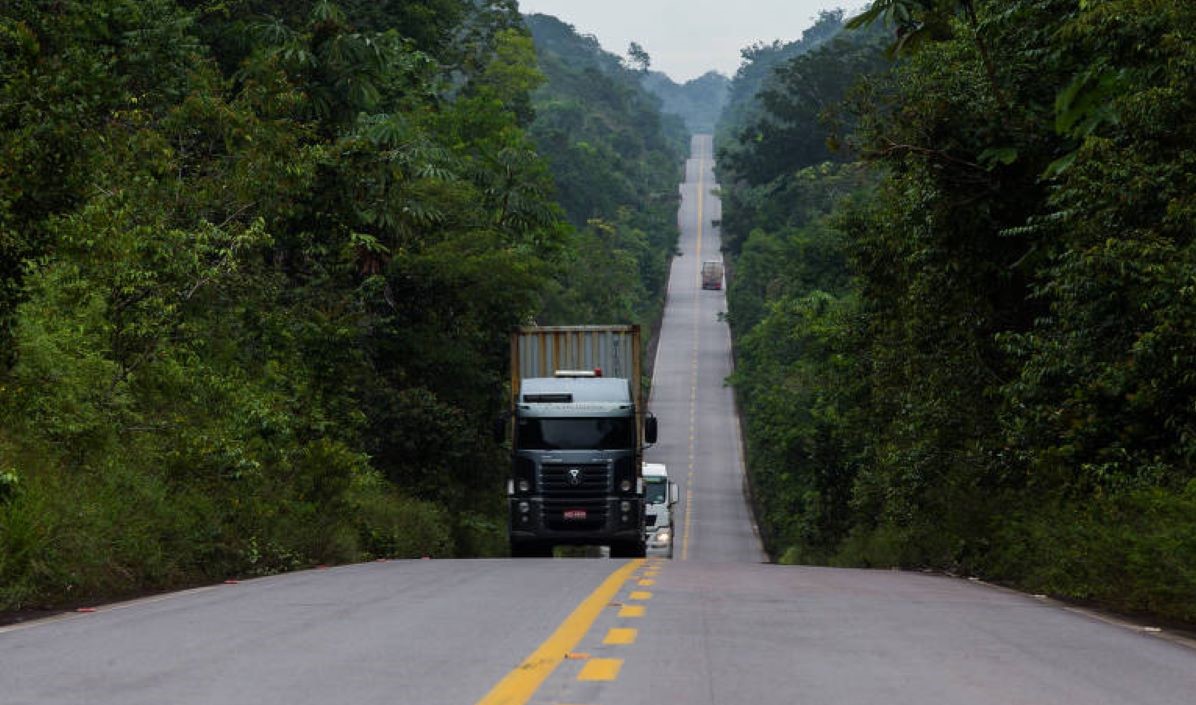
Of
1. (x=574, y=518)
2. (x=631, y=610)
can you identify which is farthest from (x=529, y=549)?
(x=631, y=610)

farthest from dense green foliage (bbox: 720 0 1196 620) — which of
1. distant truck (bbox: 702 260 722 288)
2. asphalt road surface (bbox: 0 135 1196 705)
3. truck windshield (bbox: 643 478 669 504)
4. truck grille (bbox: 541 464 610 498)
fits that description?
distant truck (bbox: 702 260 722 288)

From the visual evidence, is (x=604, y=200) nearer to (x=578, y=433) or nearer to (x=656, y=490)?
(x=656, y=490)

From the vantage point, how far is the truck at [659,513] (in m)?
43.5

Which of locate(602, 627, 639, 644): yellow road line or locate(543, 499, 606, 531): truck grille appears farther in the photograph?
locate(543, 499, 606, 531): truck grille

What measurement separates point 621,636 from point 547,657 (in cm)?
118

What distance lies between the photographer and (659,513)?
44125mm

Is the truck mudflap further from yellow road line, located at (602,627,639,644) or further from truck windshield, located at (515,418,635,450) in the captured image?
yellow road line, located at (602,627,639,644)

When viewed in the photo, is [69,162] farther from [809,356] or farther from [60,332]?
[809,356]

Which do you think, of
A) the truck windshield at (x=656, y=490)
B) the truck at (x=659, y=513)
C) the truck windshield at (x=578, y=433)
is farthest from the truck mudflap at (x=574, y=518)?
the truck windshield at (x=656, y=490)

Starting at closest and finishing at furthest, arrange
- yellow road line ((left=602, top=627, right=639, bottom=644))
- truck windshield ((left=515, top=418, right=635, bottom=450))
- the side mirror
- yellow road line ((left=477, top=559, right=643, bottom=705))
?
yellow road line ((left=477, top=559, right=643, bottom=705)) < yellow road line ((left=602, top=627, right=639, bottom=644)) < the side mirror < truck windshield ((left=515, top=418, right=635, bottom=450))

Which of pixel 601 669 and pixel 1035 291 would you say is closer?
pixel 601 669

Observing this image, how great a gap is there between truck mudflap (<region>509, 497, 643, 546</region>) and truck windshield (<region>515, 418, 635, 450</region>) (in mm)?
911

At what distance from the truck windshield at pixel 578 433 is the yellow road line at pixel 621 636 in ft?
48.6

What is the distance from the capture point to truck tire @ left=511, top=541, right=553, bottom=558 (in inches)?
1003
